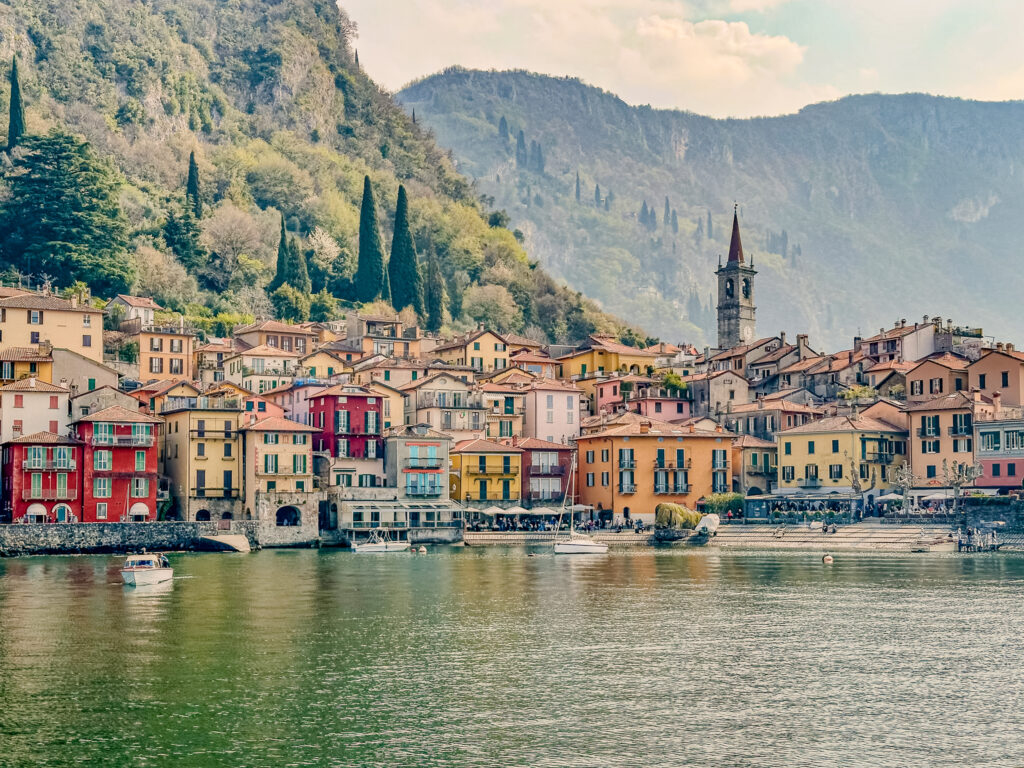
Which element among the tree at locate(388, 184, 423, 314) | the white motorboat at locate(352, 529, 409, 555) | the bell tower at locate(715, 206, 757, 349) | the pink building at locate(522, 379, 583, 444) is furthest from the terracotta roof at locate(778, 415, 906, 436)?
the bell tower at locate(715, 206, 757, 349)

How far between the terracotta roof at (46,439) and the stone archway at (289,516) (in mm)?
12786

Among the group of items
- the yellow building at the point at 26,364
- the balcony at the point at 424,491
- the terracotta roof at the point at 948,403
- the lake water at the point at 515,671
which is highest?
the yellow building at the point at 26,364

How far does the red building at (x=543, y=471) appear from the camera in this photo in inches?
3903

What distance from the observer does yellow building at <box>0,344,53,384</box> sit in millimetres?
89750

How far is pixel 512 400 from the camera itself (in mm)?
108375

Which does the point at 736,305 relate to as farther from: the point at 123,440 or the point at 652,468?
the point at 123,440

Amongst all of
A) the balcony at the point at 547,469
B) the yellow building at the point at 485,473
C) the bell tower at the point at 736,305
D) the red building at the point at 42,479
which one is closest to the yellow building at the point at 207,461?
the red building at the point at 42,479

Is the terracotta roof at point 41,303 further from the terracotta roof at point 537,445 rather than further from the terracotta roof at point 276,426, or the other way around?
the terracotta roof at point 537,445

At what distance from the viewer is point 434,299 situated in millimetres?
139125

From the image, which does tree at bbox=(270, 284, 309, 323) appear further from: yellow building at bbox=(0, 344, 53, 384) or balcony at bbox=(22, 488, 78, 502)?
balcony at bbox=(22, 488, 78, 502)

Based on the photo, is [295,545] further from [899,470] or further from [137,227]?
[137,227]

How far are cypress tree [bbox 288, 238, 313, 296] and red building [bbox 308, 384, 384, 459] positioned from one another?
40.1m

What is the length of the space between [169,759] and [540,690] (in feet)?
32.7

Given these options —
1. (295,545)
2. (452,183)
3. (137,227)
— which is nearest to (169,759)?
(295,545)
